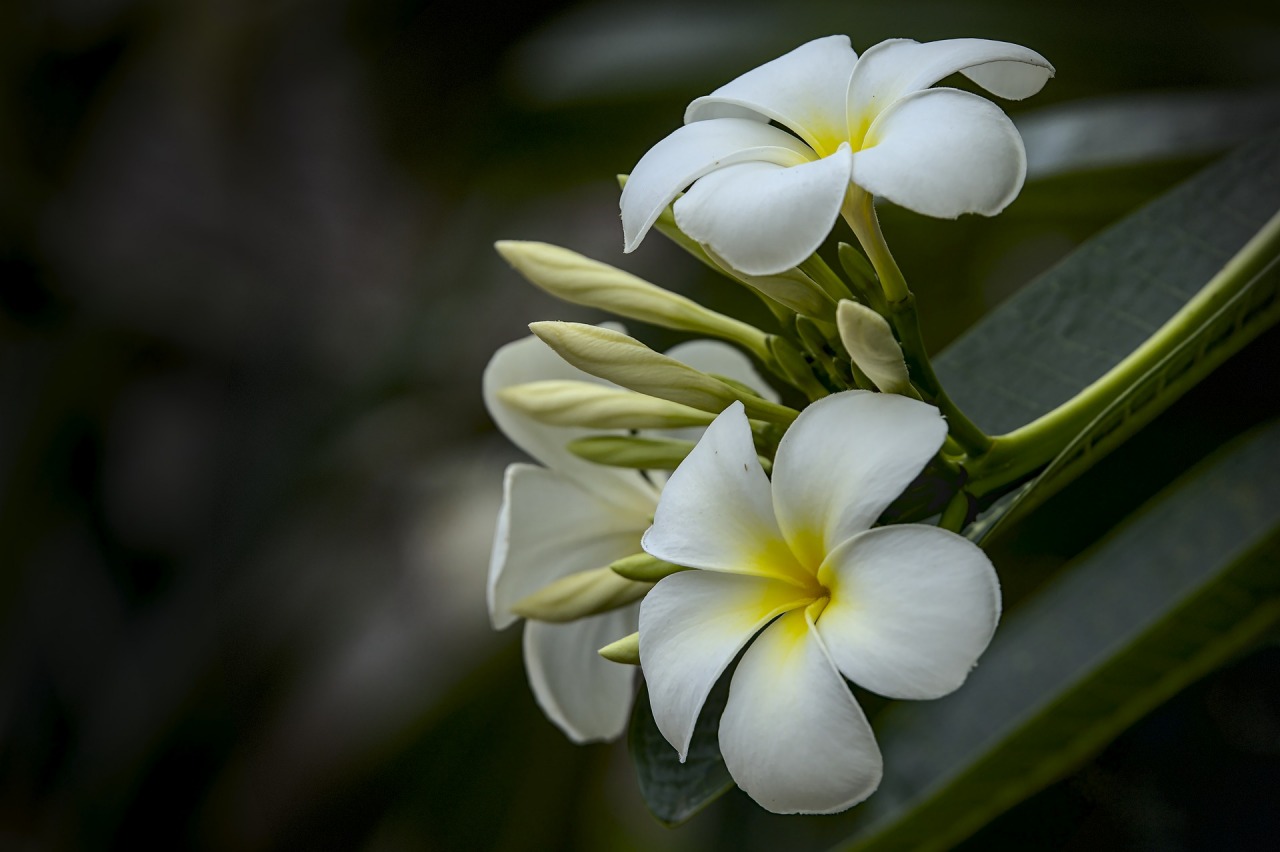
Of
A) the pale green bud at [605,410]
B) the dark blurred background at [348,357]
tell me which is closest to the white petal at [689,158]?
the pale green bud at [605,410]

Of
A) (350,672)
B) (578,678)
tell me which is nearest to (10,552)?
(350,672)

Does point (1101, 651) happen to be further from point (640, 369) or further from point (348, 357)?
point (348, 357)

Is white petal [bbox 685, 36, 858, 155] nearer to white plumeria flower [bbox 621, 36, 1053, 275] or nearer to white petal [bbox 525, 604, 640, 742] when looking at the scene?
white plumeria flower [bbox 621, 36, 1053, 275]

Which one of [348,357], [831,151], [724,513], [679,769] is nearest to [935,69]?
[831,151]

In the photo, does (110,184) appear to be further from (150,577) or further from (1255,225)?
(1255,225)

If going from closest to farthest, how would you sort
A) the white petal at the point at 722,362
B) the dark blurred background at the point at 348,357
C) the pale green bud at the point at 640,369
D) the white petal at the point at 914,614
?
the white petal at the point at 914,614, the pale green bud at the point at 640,369, the white petal at the point at 722,362, the dark blurred background at the point at 348,357

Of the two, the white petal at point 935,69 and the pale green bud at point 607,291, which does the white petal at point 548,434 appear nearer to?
the pale green bud at point 607,291

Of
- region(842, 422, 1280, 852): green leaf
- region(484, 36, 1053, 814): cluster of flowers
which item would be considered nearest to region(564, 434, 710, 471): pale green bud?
region(484, 36, 1053, 814): cluster of flowers
